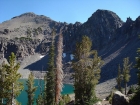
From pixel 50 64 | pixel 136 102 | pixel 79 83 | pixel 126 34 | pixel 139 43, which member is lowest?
pixel 136 102

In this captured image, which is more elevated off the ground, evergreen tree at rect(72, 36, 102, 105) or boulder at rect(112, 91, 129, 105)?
evergreen tree at rect(72, 36, 102, 105)

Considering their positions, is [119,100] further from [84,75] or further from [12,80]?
[12,80]

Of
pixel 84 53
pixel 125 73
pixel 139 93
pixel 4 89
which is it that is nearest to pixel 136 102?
pixel 139 93

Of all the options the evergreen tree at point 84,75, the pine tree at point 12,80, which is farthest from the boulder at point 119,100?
the pine tree at point 12,80

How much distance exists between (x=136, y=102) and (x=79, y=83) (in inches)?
425

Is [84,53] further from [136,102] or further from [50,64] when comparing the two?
[50,64]

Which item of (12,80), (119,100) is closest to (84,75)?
(119,100)

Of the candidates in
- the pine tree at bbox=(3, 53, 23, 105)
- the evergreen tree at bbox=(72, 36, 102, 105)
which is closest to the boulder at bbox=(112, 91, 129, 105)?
the evergreen tree at bbox=(72, 36, 102, 105)

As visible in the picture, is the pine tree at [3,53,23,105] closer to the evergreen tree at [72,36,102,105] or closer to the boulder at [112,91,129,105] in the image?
the evergreen tree at [72,36,102,105]

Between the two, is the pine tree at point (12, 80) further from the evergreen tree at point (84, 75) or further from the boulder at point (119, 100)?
the boulder at point (119, 100)

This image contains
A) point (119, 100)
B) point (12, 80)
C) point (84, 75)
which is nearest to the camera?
point (119, 100)

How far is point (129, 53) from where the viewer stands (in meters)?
155

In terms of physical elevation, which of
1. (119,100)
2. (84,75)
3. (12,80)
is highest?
(84,75)

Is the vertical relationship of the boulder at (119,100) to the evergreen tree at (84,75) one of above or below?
below
